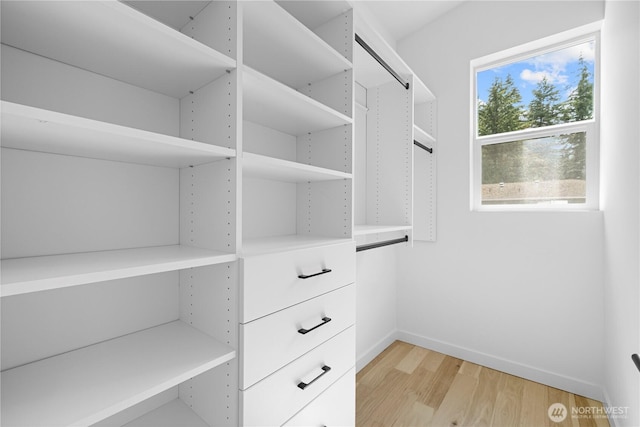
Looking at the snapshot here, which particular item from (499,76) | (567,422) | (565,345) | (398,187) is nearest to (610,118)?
(499,76)

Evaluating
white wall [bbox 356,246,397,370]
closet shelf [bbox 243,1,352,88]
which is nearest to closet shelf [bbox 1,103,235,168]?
closet shelf [bbox 243,1,352,88]

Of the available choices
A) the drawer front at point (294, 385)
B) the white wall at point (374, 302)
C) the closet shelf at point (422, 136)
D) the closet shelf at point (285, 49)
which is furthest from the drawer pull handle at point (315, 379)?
the closet shelf at point (422, 136)

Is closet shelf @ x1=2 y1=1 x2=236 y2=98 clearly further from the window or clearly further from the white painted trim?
the white painted trim

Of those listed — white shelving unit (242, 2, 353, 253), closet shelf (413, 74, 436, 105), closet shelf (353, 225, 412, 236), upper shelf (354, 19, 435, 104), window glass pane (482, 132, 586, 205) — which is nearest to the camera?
white shelving unit (242, 2, 353, 253)

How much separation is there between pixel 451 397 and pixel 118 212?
2134mm

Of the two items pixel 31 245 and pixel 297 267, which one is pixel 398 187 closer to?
pixel 297 267

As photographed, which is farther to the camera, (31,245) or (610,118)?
(610,118)

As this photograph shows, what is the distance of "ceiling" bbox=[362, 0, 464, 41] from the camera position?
2.24 meters

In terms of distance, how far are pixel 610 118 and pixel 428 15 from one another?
153 centimetres

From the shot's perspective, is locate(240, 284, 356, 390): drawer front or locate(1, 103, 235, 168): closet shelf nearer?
locate(1, 103, 235, 168): closet shelf

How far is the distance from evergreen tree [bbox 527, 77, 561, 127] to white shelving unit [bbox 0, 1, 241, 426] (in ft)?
7.53

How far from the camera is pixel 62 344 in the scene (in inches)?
32.1

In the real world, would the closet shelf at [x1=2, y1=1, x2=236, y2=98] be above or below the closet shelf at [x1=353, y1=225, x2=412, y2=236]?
above

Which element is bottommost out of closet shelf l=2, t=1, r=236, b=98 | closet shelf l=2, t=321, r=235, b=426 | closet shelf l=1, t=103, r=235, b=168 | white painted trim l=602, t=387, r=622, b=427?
white painted trim l=602, t=387, r=622, b=427
